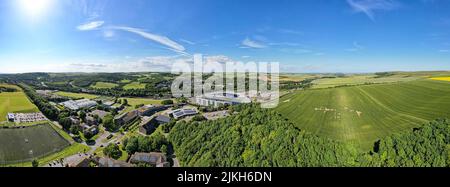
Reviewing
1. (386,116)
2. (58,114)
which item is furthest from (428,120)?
(58,114)

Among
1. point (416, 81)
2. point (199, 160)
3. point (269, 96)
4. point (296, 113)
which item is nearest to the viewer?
point (199, 160)

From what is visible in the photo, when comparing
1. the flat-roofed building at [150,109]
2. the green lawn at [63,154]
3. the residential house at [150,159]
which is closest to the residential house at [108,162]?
the residential house at [150,159]

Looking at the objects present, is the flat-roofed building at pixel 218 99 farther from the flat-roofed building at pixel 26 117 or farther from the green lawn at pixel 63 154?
the flat-roofed building at pixel 26 117

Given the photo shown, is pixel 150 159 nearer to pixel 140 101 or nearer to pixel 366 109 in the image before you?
pixel 366 109
